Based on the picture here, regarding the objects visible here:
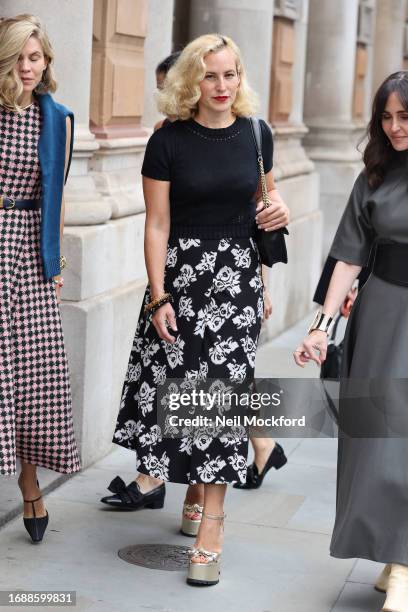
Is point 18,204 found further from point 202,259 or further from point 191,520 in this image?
point 191,520

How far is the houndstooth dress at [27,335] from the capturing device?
15.6 feet

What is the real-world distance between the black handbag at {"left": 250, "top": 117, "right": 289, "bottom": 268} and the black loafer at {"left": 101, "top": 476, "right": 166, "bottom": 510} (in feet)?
4.16

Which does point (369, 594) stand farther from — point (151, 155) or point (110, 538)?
point (151, 155)

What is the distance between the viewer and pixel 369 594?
4617mm

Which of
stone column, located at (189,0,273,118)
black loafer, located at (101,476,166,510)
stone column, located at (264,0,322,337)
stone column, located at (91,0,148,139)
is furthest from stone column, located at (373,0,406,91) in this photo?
black loafer, located at (101,476,166,510)

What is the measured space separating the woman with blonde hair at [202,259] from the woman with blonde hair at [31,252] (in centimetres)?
35

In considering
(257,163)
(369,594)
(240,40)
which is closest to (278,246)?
(257,163)

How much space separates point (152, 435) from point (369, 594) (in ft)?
3.10

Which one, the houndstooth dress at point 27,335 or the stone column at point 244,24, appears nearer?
the houndstooth dress at point 27,335

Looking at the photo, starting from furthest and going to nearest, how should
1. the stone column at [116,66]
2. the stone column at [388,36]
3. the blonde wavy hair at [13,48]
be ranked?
the stone column at [388,36] < the stone column at [116,66] < the blonde wavy hair at [13,48]

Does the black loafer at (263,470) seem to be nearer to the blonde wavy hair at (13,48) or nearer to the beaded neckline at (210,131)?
the beaded neckline at (210,131)

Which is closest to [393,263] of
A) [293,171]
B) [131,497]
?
[131,497]

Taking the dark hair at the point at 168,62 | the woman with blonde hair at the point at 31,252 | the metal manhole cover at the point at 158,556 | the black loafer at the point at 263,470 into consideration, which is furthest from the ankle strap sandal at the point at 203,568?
the dark hair at the point at 168,62

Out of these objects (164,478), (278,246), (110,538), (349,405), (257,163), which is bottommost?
(110,538)
